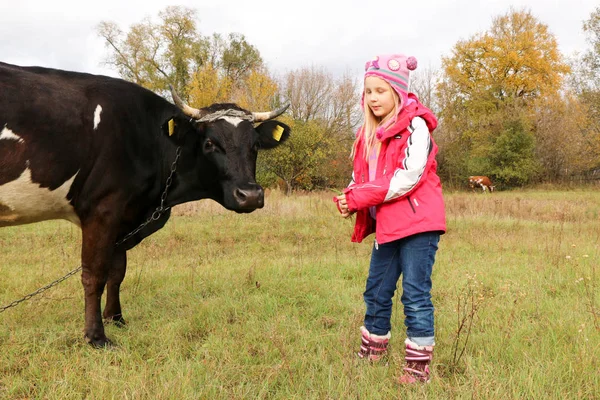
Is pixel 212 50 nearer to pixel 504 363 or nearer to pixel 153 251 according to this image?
pixel 153 251

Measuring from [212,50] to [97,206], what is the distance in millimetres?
39459

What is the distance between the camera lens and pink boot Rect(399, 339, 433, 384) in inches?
109

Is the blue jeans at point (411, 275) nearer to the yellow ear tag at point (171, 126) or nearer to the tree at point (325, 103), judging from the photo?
the yellow ear tag at point (171, 126)

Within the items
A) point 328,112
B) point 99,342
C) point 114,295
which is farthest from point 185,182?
point 328,112

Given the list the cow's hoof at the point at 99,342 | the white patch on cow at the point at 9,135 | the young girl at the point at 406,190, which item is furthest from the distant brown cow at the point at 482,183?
the white patch on cow at the point at 9,135

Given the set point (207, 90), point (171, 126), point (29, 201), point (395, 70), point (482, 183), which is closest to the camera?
point (395, 70)

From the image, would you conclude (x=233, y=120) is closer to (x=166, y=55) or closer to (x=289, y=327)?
(x=289, y=327)

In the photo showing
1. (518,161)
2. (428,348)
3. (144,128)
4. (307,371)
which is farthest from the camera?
(518,161)

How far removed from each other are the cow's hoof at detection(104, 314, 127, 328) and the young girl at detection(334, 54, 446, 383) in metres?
2.64

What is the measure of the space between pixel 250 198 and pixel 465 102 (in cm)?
3346

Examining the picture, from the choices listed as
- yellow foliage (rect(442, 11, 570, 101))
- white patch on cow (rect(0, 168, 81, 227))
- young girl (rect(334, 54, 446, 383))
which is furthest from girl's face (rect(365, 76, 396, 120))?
yellow foliage (rect(442, 11, 570, 101))

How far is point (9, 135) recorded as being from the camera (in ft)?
10.9

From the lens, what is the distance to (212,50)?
40062mm

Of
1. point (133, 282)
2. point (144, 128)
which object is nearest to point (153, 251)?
point (133, 282)
